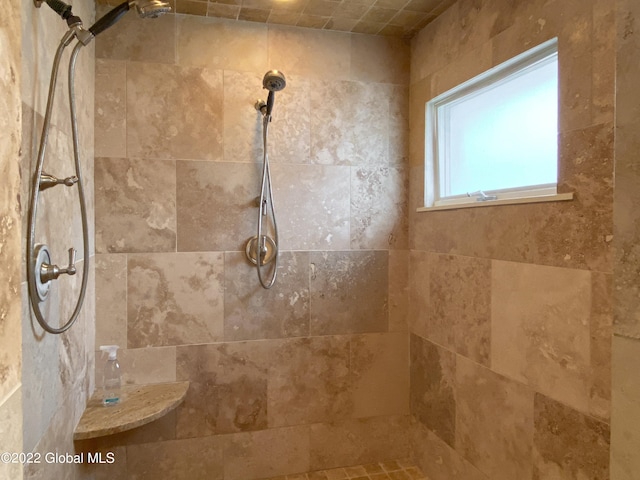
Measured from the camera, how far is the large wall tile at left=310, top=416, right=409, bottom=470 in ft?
7.27

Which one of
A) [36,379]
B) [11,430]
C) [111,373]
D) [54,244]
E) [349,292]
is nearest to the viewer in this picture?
[11,430]

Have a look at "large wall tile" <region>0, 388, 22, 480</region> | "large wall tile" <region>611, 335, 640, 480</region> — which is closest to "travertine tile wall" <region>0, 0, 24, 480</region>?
"large wall tile" <region>0, 388, 22, 480</region>

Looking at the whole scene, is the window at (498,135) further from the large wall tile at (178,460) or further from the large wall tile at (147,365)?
the large wall tile at (178,460)

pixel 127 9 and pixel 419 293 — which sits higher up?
pixel 127 9

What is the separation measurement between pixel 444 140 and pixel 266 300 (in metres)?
1.26

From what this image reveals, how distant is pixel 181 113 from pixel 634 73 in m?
1.90

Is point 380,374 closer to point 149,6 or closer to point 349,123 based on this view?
point 349,123

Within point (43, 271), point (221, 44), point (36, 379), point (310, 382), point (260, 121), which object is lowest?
point (310, 382)

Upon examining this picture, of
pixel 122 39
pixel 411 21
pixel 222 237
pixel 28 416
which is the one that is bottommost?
pixel 28 416

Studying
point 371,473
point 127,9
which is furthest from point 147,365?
point 127,9

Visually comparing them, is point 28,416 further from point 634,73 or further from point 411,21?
point 411,21

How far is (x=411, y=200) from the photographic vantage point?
90.8 inches

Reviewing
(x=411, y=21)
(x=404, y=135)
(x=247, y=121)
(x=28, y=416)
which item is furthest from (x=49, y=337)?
→ (x=411, y=21)

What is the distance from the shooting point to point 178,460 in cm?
203
